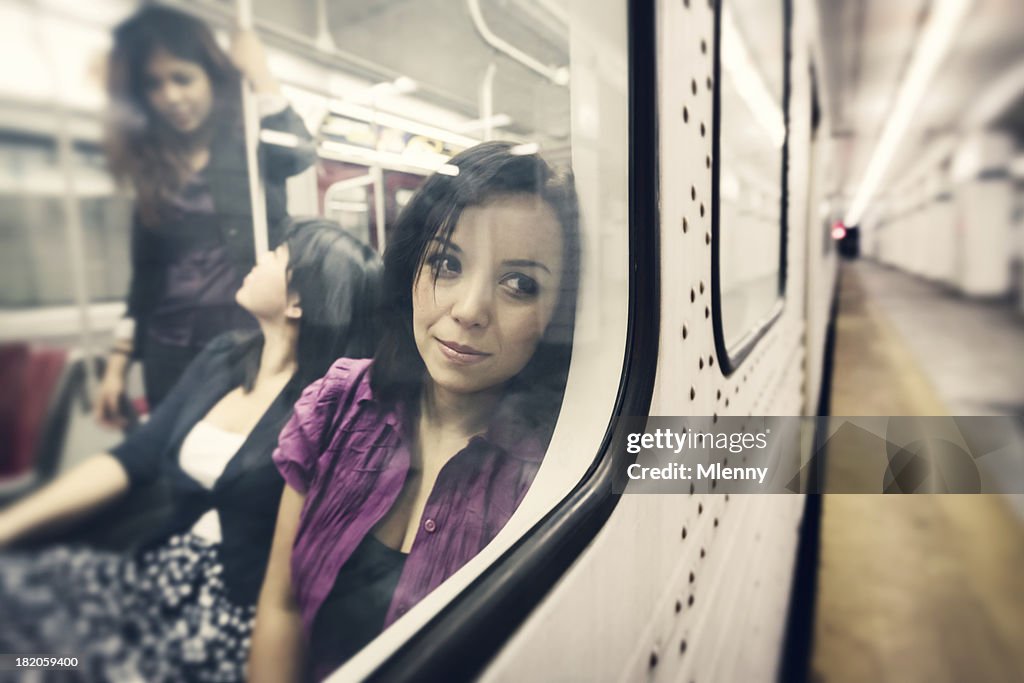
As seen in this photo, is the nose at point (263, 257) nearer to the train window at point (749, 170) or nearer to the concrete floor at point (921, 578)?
the train window at point (749, 170)

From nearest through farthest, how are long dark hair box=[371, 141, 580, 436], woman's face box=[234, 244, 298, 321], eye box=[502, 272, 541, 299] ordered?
woman's face box=[234, 244, 298, 321] < long dark hair box=[371, 141, 580, 436] < eye box=[502, 272, 541, 299]

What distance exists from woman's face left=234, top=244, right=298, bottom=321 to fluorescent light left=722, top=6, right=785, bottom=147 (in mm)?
1159

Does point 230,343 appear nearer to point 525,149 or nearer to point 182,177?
point 182,177

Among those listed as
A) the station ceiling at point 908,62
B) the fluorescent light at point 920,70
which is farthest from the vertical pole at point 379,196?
the fluorescent light at point 920,70

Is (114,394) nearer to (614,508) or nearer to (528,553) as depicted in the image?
(528,553)

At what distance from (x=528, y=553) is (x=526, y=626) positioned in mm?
66

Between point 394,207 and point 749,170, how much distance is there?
1.67 metres

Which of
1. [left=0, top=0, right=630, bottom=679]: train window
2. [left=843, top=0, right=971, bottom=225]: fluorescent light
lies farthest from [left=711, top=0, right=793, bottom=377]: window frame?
[left=843, top=0, right=971, bottom=225]: fluorescent light

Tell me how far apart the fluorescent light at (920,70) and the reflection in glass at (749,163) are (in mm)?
2588

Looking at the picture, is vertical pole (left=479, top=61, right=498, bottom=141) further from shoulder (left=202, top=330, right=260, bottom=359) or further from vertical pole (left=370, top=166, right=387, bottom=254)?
shoulder (left=202, top=330, right=260, bottom=359)

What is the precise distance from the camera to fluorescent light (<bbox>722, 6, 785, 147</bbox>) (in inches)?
51.4

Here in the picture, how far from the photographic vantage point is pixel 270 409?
1.25 feet

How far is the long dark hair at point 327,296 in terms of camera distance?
1.19 feet

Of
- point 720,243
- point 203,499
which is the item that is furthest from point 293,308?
point 720,243
